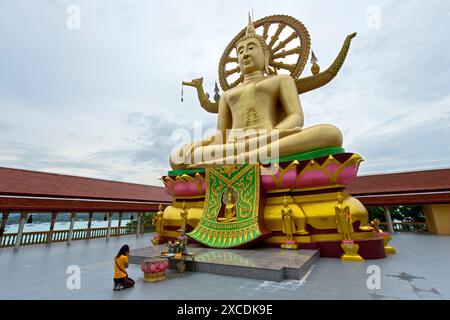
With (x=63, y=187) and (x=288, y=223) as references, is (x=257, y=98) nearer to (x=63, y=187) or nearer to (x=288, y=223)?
(x=288, y=223)

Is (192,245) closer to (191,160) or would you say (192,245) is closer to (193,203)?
(193,203)

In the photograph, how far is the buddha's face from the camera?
32.5ft

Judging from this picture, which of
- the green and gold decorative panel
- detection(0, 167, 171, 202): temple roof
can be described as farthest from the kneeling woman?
detection(0, 167, 171, 202): temple roof

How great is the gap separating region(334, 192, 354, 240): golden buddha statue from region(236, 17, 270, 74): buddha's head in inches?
266

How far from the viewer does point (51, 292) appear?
3.73 meters

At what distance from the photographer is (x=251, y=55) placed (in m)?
9.88

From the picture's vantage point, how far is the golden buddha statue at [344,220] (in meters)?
5.93

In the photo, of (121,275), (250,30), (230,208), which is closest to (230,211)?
(230,208)

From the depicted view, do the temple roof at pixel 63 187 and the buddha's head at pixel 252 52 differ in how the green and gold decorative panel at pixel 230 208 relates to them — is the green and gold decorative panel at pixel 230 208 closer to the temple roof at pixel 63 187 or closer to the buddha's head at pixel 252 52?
the buddha's head at pixel 252 52

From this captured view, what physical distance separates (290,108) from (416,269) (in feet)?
20.1

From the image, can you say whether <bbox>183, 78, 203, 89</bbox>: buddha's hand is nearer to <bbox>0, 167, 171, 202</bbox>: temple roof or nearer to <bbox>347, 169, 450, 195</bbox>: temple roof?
<bbox>0, 167, 171, 202</bbox>: temple roof

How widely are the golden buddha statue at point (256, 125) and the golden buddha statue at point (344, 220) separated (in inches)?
74.9

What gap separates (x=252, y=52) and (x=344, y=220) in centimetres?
758

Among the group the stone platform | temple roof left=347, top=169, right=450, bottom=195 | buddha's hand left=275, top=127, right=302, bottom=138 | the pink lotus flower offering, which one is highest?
buddha's hand left=275, top=127, right=302, bottom=138
